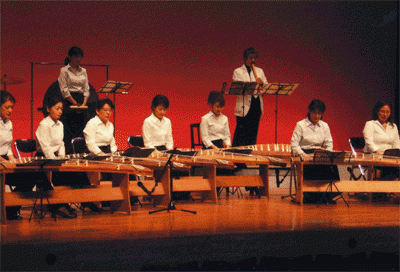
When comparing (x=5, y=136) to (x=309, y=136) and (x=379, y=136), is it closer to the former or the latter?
(x=309, y=136)

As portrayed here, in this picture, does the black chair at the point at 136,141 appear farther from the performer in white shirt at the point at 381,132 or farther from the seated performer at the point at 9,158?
the performer in white shirt at the point at 381,132

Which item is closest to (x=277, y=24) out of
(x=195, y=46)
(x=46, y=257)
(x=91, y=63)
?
(x=195, y=46)

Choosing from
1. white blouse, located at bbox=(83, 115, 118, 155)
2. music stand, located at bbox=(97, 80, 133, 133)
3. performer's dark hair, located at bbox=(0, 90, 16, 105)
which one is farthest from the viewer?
music stand, located at bbox=(97, 80, 133, 133)

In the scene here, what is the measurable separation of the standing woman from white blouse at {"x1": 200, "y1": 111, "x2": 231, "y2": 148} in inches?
65.7

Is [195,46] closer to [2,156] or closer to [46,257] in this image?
[2,156]

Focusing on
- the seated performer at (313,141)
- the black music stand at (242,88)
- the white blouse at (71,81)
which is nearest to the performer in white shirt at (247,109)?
the black music stand at (242,88)

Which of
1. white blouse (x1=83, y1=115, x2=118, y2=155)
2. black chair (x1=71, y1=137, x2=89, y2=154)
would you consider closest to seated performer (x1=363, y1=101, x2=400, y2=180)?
white blouse (x1=83, y1=115, x2=118, y2=155)

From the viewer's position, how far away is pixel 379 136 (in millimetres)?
6098

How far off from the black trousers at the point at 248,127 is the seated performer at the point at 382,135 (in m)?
1.62

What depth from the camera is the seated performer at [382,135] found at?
602 cm

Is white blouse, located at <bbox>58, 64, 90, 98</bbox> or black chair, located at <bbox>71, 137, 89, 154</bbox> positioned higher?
white blouse, located at <bbox>58, 64, 90, 98</bbox>

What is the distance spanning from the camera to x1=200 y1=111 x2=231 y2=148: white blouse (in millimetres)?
6434

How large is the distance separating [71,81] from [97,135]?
156 centimetres

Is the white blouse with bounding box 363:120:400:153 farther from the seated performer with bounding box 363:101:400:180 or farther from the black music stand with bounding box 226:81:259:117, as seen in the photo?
the black music stand with bounding box 226:81:259:117
